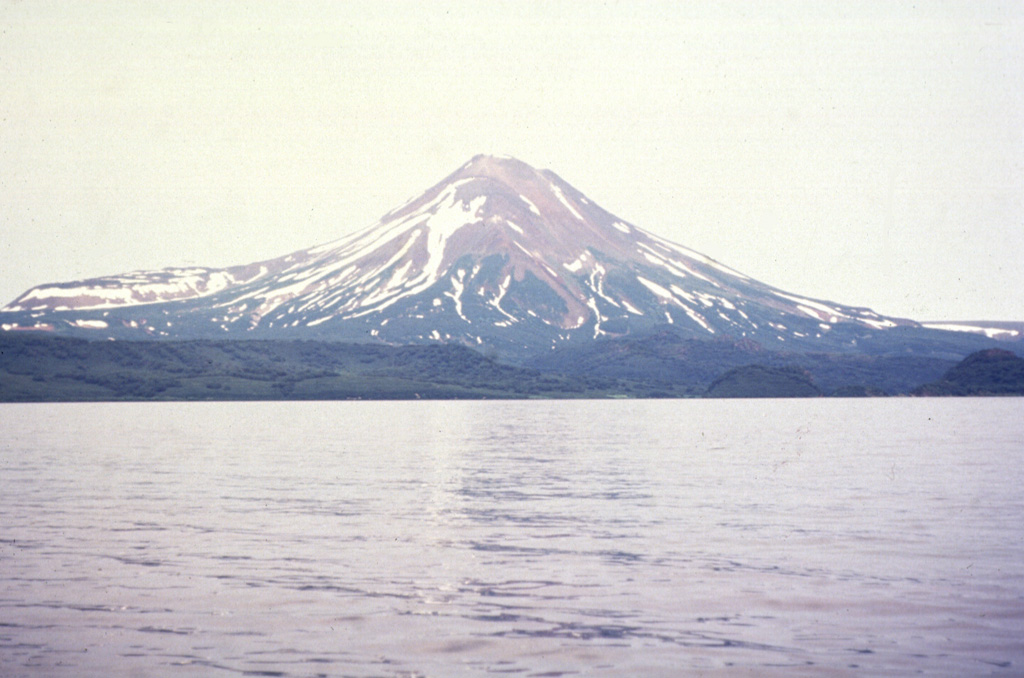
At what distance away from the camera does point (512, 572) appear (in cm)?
2716

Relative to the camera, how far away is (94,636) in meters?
20.5

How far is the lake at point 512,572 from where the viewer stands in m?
19.0

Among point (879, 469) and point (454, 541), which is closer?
point (454, 541)

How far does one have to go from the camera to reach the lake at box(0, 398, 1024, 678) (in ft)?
62.4

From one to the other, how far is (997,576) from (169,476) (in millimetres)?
39003

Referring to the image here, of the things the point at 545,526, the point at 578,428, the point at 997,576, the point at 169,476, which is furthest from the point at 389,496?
the point at 578,428

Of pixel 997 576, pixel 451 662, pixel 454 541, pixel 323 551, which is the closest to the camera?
pixel 451 662

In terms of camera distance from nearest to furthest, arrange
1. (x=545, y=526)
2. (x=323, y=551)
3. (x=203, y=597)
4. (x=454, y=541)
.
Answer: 1. (x=203, y=597)
2. (x=323, y=551)
3. (x=454, y=541)
4. (x=545, y=526)

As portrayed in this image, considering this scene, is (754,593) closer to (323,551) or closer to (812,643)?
(812,643)

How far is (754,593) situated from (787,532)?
34.1ft

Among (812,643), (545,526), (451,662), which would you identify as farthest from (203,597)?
(545,526)

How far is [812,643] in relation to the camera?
19781 millimetres

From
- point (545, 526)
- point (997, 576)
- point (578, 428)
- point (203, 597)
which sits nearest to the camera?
point (203, 597)

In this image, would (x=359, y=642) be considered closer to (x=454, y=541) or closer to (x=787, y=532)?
(x=454, y=541)
